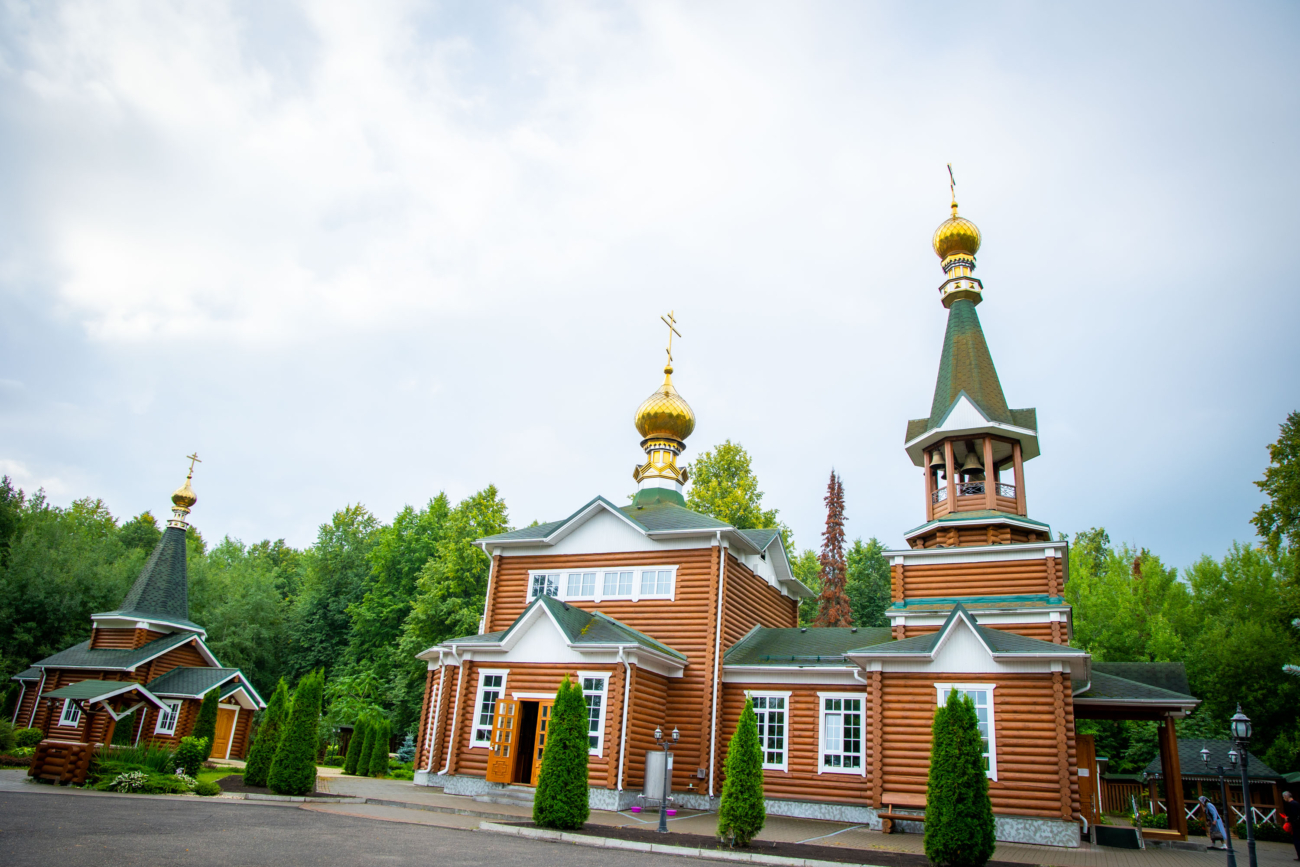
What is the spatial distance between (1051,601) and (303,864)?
15705 millimetres

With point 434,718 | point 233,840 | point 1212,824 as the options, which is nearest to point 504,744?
point 434,718

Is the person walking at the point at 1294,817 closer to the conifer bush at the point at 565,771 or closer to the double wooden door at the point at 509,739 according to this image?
the conifer bush at the point at 565,771

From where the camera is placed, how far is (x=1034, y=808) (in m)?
14.8

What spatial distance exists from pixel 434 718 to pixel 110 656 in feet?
44.9

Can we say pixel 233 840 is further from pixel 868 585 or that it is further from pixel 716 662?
pixel 868 585

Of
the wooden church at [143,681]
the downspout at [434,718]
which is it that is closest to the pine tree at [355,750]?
the downspout at [434,718]

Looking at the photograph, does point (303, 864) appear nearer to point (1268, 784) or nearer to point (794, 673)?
point (794, 673)

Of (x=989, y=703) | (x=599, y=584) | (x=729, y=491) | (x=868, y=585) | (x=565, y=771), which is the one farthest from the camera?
(x=868, y=585)

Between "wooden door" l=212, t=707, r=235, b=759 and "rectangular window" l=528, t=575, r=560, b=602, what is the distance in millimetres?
14999

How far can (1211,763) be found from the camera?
24.6m

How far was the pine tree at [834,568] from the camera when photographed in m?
41.5

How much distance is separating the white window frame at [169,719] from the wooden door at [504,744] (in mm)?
15025

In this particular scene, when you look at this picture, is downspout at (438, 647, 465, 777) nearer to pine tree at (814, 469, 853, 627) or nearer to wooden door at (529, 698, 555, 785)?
Result: wooden door at (529, 698, 555, 785)

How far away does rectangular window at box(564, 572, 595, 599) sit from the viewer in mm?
21812
